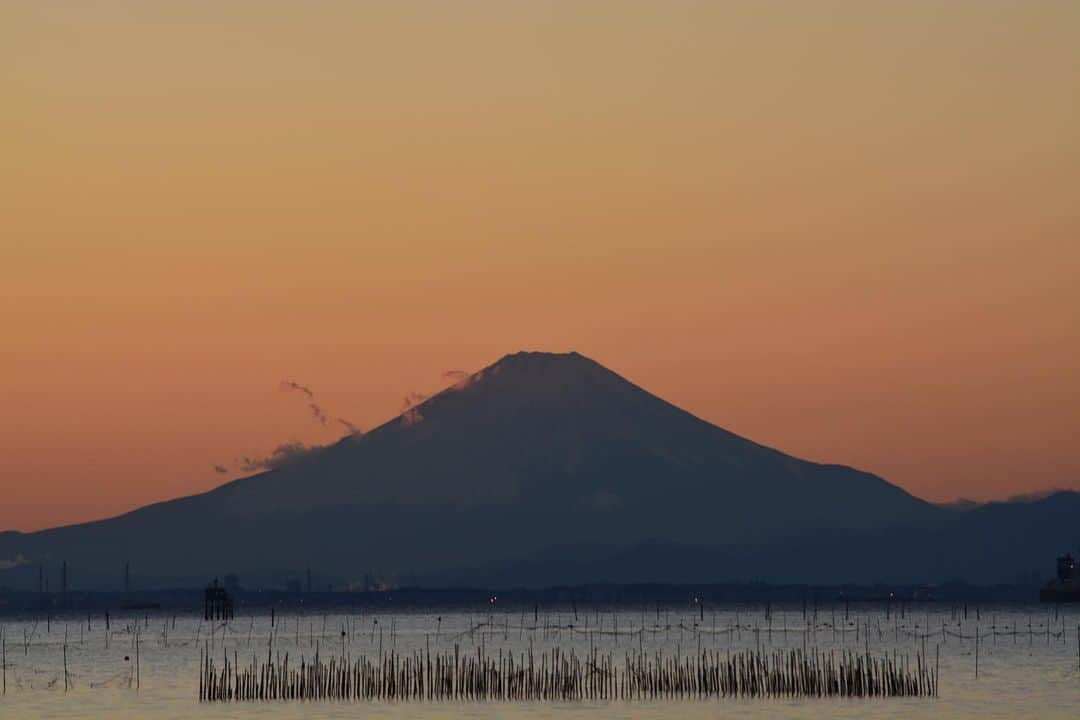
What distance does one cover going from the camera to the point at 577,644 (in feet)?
507

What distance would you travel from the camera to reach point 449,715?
74438 mm

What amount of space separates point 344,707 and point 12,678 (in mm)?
37139

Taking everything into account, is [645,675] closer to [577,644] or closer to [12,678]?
[12,678]

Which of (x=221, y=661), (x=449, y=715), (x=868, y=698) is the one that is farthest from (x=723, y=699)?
(x=221, y=661)

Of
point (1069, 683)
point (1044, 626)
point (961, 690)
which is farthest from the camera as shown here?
point (1044, 626)

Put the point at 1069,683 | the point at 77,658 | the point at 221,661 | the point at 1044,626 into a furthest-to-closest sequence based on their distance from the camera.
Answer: the point at 1044,626, the point at 77,658, the point at 221,661, the point at 1069,683

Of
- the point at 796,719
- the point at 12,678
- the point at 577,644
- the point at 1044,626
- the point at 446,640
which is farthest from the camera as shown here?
the point at 1044,626

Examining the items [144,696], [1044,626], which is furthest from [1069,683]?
[1044,626]

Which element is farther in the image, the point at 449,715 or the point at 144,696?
the point at 144,696

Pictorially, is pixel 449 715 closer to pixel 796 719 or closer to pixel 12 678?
pixel 796 719

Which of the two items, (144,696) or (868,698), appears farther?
(144,696)

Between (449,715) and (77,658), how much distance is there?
71162 mm

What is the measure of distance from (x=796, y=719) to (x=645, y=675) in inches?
707

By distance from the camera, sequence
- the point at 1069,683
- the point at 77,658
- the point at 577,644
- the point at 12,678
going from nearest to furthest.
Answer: the point at 1069,683 → the point at 12,678 → the point at 77,658 → the point at 577,644
